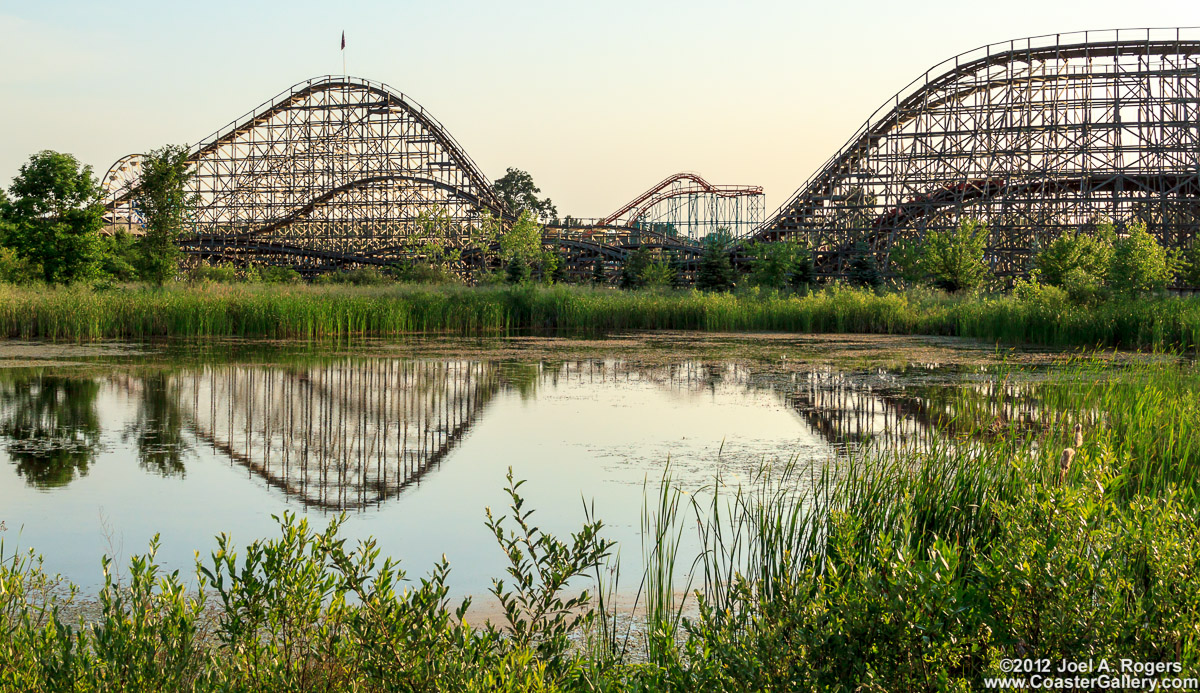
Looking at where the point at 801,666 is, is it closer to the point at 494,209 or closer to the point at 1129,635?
the point at 1129,635

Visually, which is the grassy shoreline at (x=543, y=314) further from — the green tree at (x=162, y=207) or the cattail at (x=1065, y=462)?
the cattail at (x=1065, y=462)

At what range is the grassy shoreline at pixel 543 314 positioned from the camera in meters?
16.7

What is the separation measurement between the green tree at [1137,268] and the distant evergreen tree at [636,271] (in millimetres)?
17680

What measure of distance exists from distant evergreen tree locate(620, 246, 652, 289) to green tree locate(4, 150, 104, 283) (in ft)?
59.1

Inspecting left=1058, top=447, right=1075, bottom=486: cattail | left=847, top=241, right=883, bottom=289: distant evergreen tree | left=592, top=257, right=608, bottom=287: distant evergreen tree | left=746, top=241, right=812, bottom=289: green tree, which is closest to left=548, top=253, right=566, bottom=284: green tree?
left=592, top=257, right=608, bottom=287: distant evergreen tree

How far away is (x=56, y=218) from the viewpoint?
28.6 m

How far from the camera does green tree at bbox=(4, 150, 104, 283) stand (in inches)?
1112

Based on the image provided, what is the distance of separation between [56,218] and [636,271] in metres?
19.8

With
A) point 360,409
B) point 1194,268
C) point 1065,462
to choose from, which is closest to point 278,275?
point 1194,268

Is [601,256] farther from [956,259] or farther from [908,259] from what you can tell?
[956,259]

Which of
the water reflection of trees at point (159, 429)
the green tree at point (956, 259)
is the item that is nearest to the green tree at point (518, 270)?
the green tree at point (956, 259)

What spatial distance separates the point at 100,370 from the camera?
41.2ft

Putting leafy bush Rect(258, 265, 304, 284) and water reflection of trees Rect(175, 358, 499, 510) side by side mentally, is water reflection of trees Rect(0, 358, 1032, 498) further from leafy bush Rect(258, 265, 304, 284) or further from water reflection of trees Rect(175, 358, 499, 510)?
leafy bush Rect(258, 265, 304, 284)

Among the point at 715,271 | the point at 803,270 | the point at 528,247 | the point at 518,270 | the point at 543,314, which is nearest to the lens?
the point at 543,314
